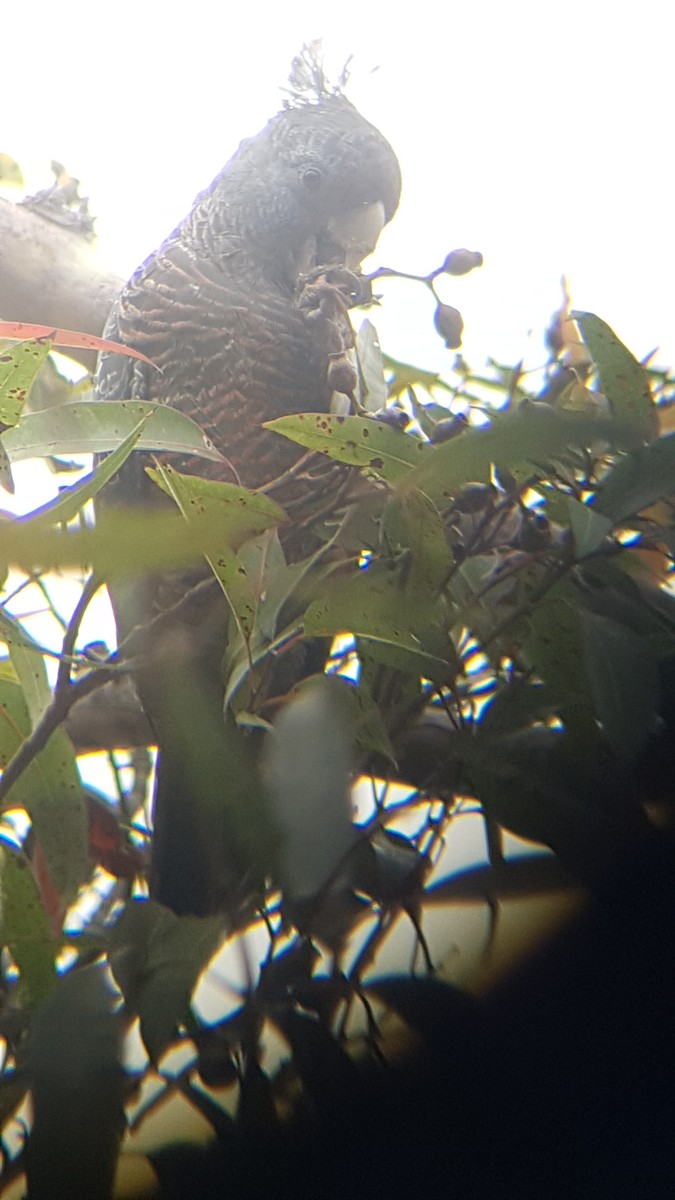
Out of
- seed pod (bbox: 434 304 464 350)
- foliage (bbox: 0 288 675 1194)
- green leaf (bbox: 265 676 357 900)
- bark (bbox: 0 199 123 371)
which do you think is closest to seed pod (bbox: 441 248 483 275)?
seed pod (bbox: 434 304 464 350)

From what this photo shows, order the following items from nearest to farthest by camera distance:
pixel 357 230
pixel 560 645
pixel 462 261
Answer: pixel 560 645, pixel 462 261, pixel 357 230

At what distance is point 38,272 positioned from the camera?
1.63m

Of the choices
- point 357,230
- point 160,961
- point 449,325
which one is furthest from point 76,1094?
point 357,230

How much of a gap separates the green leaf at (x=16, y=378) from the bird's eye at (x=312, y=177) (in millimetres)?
707

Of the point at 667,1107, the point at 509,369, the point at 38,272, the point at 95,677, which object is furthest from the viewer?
the point at 38,272

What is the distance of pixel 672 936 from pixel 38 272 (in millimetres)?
1556

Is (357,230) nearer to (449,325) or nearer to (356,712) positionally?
(449,325)

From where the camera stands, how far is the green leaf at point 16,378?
527mm

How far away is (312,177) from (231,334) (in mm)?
316

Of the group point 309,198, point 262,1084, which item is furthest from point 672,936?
point 309,198

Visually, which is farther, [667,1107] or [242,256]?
[242,256]

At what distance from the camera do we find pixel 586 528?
1.58 feet

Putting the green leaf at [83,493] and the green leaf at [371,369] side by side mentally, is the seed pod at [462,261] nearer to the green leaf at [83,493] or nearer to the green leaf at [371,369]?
the green leaf at [371,369]

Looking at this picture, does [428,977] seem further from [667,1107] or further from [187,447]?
[187,447]
